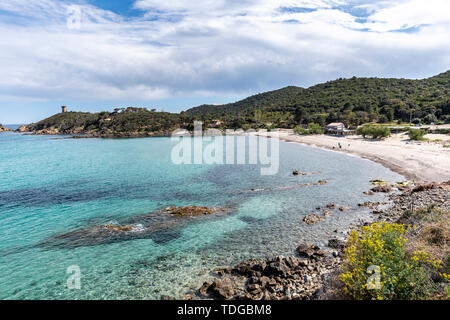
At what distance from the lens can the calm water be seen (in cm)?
1269

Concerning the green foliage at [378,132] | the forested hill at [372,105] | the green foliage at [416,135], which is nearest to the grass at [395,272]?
the green foliage at [416,135]

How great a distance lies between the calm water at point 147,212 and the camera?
12.7 meters

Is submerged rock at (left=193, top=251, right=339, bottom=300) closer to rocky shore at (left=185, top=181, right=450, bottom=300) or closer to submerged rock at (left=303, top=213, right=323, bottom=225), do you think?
rocky shore at (left=185, top=181, right=450, bottom=300)

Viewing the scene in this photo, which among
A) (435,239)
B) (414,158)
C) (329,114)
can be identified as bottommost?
(435,239)

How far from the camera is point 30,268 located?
1377 centimetres

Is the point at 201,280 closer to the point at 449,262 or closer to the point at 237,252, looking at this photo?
the point at 237,252

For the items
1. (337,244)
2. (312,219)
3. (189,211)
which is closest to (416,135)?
(312,219)

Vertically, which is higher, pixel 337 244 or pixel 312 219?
pixel 312 219

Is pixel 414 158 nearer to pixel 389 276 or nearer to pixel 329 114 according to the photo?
pixel 389 276

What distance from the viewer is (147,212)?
2223 centimetres

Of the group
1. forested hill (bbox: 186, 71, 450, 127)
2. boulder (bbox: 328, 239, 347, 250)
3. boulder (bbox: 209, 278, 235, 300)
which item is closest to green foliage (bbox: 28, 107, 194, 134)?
forested hill (bbox: 186, 71, 450, 127)
